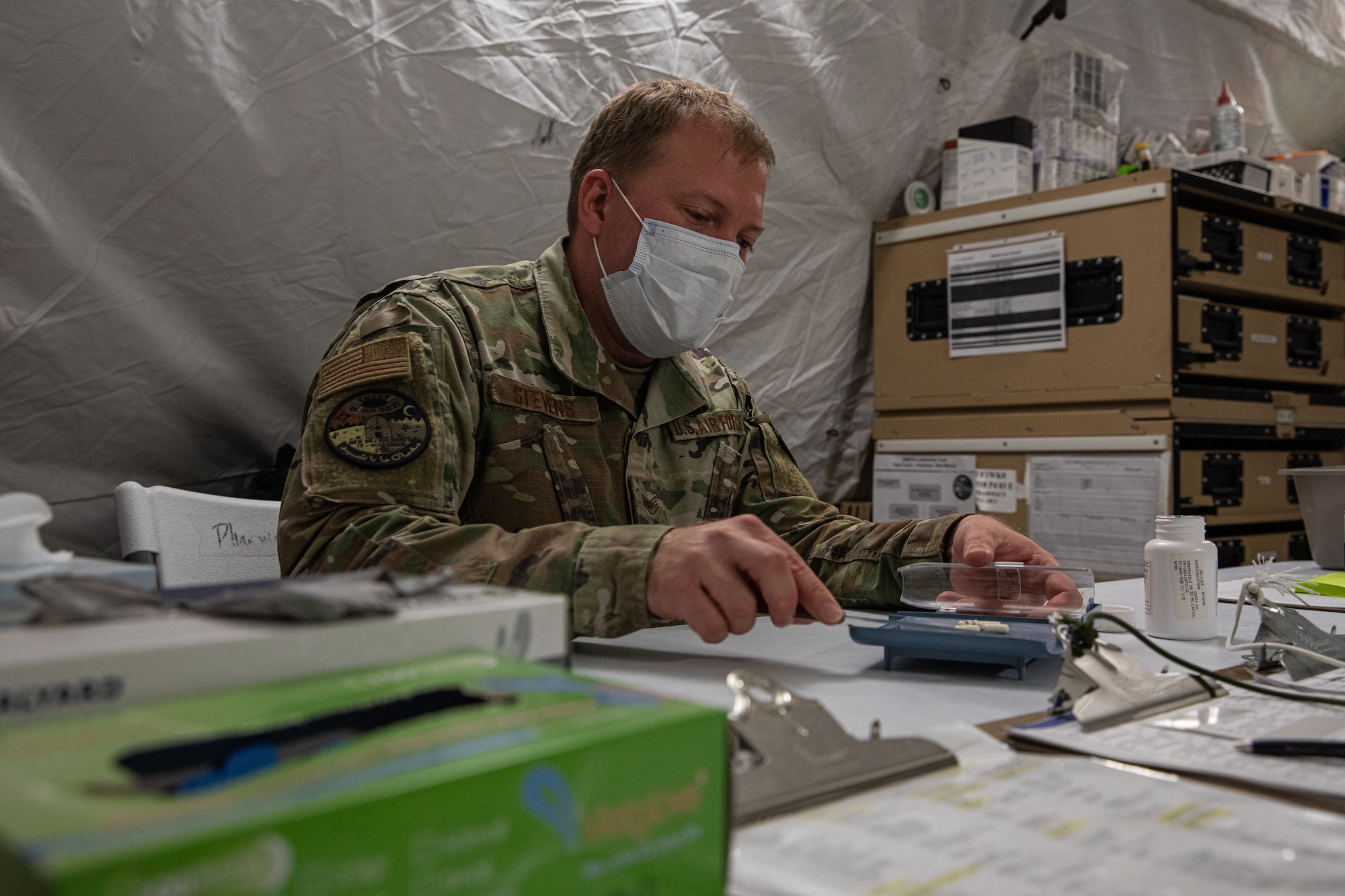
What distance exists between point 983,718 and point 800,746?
0.20 metres

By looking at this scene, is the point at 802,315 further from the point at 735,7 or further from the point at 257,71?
the point at 257,71

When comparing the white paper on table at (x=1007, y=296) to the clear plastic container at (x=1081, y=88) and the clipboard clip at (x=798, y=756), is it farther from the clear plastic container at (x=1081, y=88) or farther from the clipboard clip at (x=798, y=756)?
the clipboard clip at (x=798, y=756)

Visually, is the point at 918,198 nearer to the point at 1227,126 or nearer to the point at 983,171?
the point at 983,171

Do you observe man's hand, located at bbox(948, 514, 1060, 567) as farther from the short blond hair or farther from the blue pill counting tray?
the short blond hair

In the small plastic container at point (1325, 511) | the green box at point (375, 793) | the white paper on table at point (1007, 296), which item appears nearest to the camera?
the green box at point (375, 793)

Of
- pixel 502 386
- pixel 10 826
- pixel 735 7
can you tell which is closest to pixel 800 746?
pixel 10 826

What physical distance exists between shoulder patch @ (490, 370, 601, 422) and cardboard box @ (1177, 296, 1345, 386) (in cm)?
140

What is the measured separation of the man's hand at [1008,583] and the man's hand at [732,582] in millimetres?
268

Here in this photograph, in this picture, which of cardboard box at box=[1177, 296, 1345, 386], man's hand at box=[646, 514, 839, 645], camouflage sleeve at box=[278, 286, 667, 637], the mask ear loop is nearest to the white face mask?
the mask ear loop

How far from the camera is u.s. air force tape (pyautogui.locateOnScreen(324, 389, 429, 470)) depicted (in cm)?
97

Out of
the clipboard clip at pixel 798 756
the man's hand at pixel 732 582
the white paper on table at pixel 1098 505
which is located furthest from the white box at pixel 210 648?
the white paper on table at pixel 1098 505

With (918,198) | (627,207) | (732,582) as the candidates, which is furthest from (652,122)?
(918,198)

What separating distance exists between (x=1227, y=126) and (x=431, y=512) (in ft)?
8.74

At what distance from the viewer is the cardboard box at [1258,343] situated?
2.10 m
